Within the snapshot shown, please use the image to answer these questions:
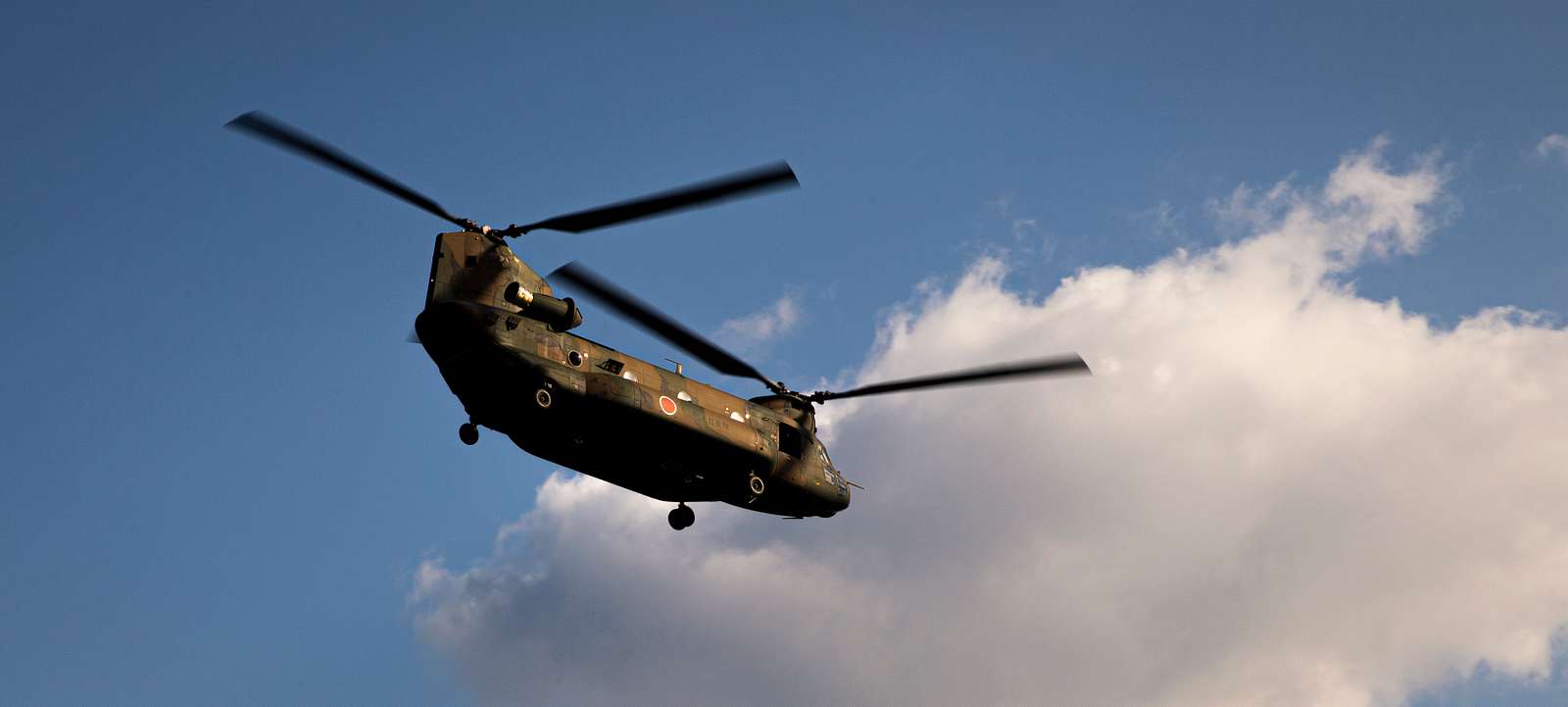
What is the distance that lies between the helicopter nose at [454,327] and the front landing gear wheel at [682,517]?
11.0 meters

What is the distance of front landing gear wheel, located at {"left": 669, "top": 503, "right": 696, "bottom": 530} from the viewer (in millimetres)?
A: 52656

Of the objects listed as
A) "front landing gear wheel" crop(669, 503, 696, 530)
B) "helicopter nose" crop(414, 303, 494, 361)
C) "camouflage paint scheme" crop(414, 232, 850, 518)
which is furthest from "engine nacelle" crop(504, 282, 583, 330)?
"front landing gear wheel" crop(669, 503, 696, 530)

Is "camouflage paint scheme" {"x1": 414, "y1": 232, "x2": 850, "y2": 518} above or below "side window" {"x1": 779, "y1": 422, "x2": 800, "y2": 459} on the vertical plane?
below

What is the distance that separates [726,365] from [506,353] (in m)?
9.59

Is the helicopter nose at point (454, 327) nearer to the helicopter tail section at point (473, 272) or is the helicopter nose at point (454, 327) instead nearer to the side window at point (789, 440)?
the helicopter tail section at point (473, 272)

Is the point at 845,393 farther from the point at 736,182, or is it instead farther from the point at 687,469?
the point at 736,182

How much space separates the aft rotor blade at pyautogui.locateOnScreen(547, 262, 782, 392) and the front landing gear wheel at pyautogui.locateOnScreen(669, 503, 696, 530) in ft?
15.6

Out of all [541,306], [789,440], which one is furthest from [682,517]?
[541,306]

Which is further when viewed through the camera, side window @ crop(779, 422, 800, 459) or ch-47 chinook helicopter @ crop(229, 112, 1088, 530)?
side window @ crop(779, 422, 800, 459)

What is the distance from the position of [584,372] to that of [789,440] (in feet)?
31.0

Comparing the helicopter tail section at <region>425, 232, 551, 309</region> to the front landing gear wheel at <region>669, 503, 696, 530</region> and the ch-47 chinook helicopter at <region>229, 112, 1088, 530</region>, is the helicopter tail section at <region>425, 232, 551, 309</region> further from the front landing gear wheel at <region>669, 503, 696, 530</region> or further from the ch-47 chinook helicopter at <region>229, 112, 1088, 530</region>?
the front landing gear wheel at <region>669, 503, 696, 530</region>

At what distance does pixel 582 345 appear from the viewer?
4731cm

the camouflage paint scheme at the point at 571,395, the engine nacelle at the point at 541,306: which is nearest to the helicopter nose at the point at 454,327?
the camouflage paint scheme at the point at 571,395

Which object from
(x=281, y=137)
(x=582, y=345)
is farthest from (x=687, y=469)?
(x=281, y=137)
